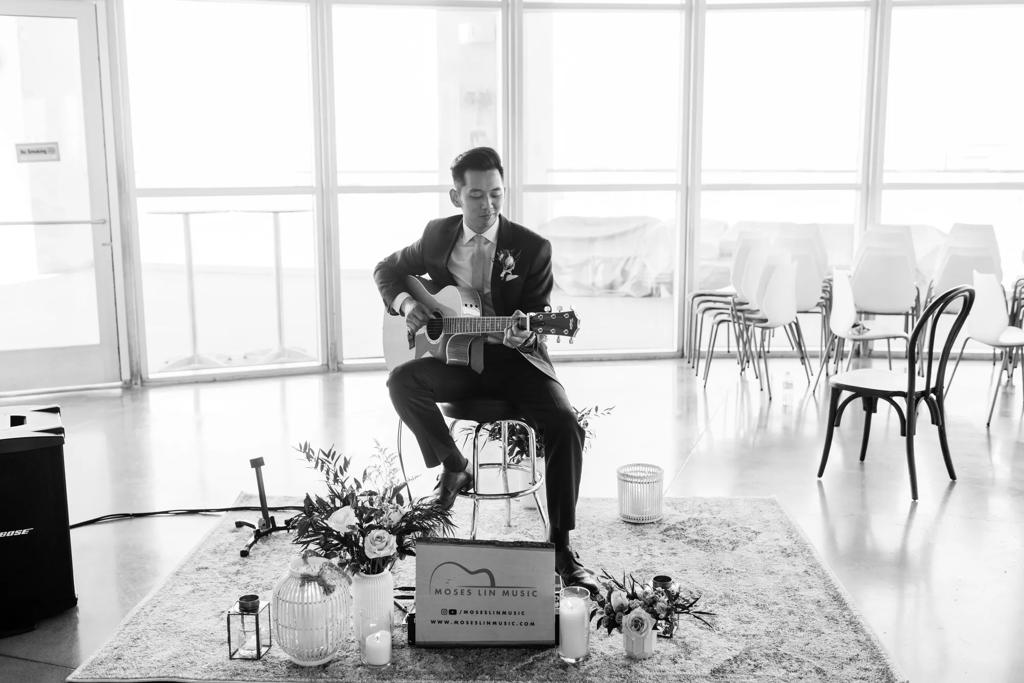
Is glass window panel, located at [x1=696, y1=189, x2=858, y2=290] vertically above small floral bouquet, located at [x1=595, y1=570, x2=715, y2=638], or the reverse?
glass window panel, located at [x1=696, y1=189, x2=858, y2=290]

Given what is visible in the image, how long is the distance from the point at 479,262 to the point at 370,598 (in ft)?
4.48

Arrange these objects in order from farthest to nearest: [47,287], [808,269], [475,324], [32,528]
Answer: [808,269] → [47,287] → [475,324] → [32,528]

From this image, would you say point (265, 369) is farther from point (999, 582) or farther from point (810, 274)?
point (999, 582)

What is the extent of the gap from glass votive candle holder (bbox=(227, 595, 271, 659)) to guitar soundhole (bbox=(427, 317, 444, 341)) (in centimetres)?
108

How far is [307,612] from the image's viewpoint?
255cm

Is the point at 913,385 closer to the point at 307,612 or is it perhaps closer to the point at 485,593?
the point at 485,593

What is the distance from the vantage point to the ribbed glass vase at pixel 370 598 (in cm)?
264

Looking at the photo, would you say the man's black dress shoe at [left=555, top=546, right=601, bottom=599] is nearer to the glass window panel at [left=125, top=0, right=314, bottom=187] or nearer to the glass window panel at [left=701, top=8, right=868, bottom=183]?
the glass window panel at [left=125, top=0, right=314, bottom=187]

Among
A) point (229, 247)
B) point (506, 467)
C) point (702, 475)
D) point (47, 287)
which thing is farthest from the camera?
point (229, 247)

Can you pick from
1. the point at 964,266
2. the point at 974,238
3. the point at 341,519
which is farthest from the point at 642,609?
the point at 974,238

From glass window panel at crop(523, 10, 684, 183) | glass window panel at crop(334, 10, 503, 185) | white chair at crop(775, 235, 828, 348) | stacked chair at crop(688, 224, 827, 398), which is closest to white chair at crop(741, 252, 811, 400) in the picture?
stacked chair at crop(688, 224, 827, 398)

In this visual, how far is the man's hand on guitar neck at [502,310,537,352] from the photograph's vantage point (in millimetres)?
3285

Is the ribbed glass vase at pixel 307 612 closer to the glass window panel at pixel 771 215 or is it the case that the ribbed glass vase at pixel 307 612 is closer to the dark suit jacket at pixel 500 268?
the dark suit jacket at pixel 500 268

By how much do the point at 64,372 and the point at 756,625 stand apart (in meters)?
4.92
